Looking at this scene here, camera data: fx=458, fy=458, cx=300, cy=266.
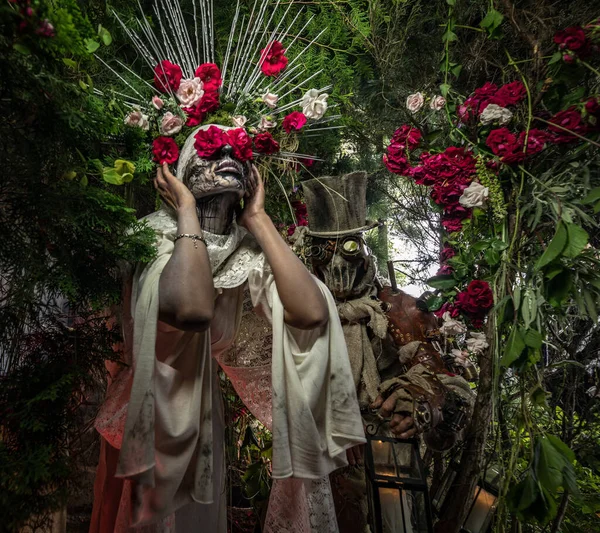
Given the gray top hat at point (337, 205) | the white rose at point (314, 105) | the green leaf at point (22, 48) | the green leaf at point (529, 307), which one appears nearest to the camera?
the green leaf at point (22, 48)

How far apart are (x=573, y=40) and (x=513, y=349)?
2.73 ft

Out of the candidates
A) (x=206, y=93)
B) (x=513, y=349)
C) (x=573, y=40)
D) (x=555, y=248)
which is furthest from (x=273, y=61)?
(x=513, y=349)

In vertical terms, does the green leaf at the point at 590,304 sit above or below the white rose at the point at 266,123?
below

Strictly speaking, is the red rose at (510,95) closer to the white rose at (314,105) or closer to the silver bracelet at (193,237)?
the white rose at (314,105)

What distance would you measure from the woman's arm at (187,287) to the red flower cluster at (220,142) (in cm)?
21

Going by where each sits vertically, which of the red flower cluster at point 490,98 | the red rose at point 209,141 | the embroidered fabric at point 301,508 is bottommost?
the embroidered fabric at point 301,508

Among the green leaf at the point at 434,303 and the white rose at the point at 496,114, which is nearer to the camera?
the white rose at the point at 496,114

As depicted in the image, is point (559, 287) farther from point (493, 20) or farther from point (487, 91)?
point (493, 20)

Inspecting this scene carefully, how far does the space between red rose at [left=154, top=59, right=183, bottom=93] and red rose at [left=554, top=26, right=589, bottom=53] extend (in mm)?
1041

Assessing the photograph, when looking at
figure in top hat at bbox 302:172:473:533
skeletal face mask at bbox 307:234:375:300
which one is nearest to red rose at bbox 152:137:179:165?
figure in top hat at bbox 302:172:473:533

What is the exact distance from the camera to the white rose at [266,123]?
4.39 feet

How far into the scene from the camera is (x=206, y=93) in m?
1.28

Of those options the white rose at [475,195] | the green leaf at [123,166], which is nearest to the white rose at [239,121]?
the green leaf at [123,166]

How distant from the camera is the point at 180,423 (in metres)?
1.06
